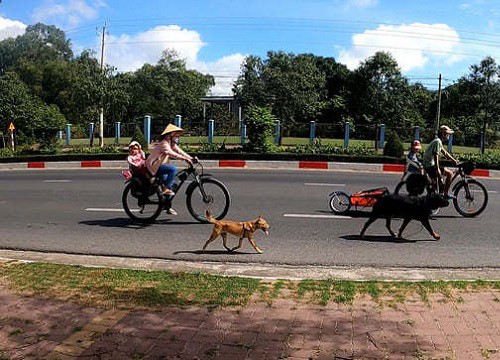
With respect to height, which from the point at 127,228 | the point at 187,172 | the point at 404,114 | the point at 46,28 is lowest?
the point at 127,228

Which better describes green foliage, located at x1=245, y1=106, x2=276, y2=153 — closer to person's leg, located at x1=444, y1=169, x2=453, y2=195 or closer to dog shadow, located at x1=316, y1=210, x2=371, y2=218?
dog shadow, located at x1=316, y1=210, x2=371, y2=218

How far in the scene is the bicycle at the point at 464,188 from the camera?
9.27 meters

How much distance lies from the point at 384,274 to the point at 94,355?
11.2ft

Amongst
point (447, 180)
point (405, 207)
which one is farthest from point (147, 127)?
point (405, 207)

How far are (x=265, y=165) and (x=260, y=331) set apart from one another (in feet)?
62.1

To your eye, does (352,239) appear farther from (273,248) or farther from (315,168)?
(315,168)

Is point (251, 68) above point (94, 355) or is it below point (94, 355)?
above

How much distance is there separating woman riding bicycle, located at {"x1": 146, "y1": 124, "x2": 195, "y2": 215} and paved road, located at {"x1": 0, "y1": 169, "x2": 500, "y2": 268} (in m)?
0.78

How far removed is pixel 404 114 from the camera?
40.8 m

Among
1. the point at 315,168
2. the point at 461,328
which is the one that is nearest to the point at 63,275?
the point at 461,328

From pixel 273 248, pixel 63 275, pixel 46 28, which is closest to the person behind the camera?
pixel 63 275

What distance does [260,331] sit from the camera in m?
3.88

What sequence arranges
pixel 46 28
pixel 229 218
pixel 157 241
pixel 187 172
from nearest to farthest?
pixel 157 241 < pixel 187 172 < pixel 229 218 < pixel 46 28

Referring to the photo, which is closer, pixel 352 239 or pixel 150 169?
pixel 352 239
